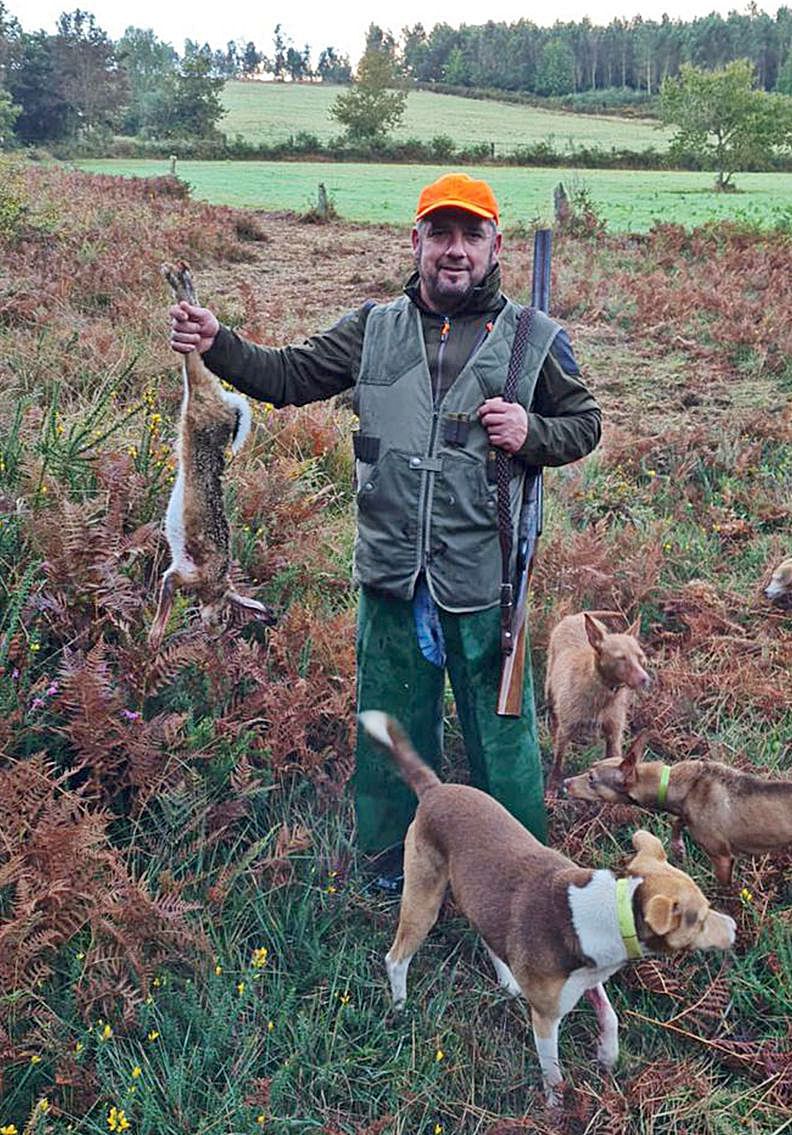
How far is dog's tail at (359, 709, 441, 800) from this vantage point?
386 centimetres

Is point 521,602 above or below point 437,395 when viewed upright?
below

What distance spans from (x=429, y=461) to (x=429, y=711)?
49.4 inches

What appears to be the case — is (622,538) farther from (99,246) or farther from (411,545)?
(99,246)

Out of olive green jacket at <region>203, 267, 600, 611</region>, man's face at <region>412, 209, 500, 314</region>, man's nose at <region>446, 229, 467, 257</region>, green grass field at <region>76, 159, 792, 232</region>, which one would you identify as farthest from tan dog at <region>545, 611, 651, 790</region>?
green grass field at <region>76, 159, 792, 232</region>

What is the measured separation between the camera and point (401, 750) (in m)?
3.89

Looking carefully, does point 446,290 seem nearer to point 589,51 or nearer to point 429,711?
point 429,711

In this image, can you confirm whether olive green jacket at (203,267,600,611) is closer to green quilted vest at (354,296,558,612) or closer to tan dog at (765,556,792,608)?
green quilted vest at (354,296,558,612)

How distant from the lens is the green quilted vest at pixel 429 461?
3.72m

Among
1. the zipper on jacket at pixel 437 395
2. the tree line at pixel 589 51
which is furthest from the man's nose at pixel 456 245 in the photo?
the tree line at pixel 589 51

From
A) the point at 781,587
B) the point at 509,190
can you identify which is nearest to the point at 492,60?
the point at 509,190


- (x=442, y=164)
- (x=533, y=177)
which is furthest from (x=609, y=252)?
(x=442, y=164)

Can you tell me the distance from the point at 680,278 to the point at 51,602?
49.5ft

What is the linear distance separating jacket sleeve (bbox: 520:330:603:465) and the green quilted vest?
0.11m

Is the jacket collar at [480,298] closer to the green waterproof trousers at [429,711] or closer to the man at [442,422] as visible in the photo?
the man at [442,422]
